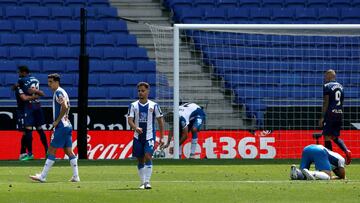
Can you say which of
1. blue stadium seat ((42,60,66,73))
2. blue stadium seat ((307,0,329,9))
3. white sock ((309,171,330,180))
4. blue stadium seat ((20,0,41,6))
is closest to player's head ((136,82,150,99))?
white sock ((309,171,330,180))

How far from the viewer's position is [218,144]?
90.2ft

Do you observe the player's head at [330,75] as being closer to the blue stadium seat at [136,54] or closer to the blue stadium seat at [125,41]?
the blue stadium seat at [136,54]

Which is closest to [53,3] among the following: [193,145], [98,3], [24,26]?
[98,3]

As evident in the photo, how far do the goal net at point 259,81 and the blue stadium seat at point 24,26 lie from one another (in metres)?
4.89

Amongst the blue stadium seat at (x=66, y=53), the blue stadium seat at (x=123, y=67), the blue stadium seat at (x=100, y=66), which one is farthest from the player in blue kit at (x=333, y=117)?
the blue stadium seat at (x=66, y=53)

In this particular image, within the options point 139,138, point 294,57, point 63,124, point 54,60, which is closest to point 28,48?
point 54,60

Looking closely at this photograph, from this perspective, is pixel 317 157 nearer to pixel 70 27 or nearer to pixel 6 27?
pixel 70 27

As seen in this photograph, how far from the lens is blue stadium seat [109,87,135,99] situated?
30.7 metres

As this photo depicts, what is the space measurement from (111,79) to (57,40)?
236 centimetres

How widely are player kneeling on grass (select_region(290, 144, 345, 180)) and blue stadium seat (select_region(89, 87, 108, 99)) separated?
42.2ft

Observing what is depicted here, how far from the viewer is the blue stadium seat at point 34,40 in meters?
32.6

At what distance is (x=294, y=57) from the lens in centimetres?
2898

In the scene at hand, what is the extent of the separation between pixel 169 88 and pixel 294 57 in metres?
3.30

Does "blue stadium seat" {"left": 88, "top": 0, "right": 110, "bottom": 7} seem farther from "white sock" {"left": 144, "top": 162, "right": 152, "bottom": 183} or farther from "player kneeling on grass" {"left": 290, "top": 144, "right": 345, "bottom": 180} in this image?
"white sock" {"left": 144, "top": 162, "right": 152, "bottom": 183}
